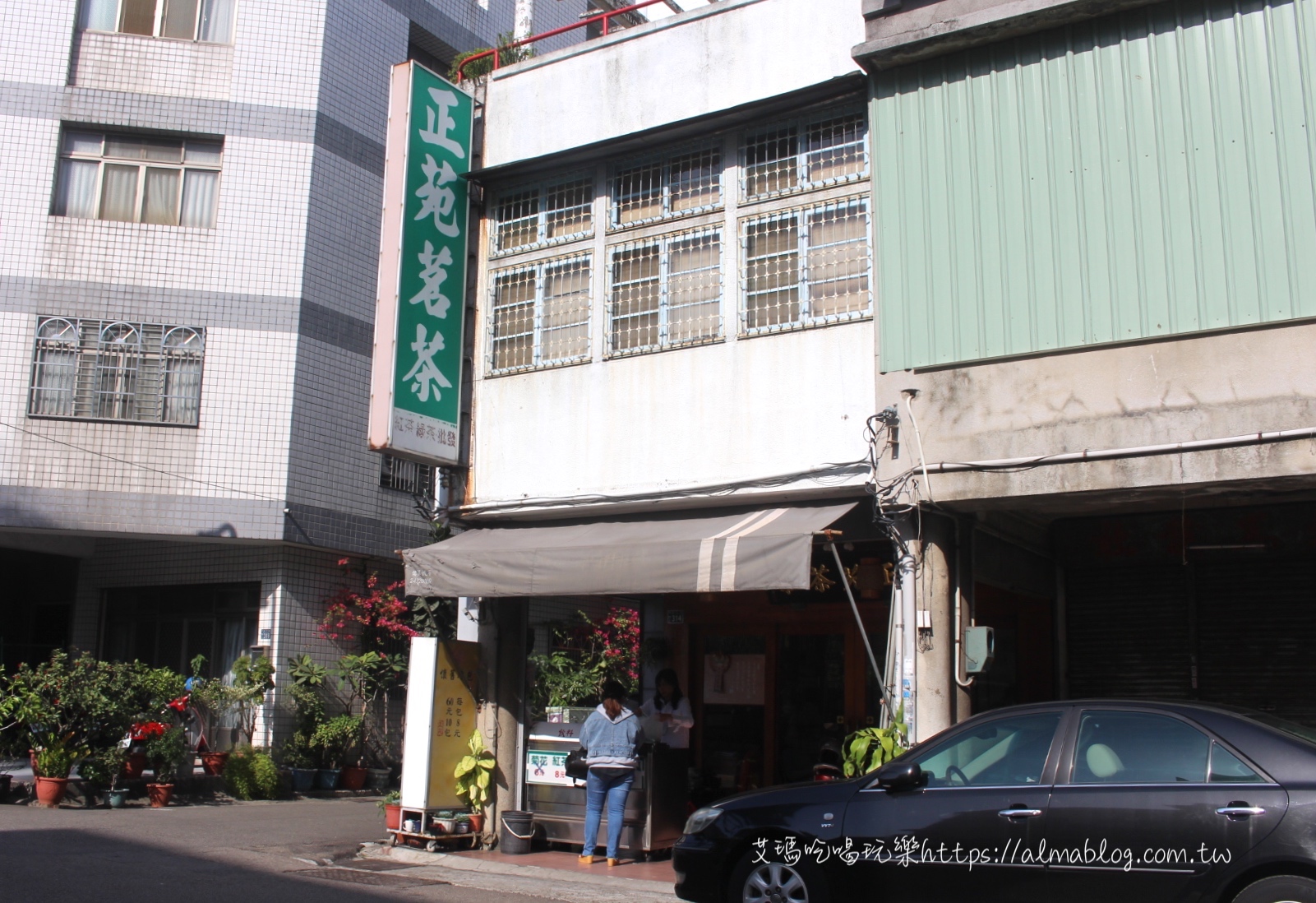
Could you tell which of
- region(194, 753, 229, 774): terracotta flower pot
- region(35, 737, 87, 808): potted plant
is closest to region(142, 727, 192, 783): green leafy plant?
region(35, 737, 87, 808): potted plant

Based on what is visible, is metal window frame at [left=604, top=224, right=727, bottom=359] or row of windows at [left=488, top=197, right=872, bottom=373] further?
metal window frame at [left=604, top=224, right=727, bottom=359]

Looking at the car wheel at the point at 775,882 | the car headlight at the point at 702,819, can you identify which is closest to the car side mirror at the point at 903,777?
the car wheel at the point at 775,882

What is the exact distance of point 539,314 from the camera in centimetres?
1174

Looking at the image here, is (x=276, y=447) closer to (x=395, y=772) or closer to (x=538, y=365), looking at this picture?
(x=395, y=772)

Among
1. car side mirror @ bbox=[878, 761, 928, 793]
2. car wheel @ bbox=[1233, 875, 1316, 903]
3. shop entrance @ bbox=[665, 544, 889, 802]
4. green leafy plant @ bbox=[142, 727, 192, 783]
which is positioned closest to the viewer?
car wheel @ bbox=[1233, 875, 1316, 903]

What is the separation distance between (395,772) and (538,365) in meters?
10.1

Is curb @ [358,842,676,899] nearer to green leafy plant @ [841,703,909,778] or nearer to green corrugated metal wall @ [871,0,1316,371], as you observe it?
green leafy plant @ [841,703,909,778]

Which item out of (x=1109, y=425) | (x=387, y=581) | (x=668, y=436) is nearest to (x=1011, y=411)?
(x=1109, y=425)

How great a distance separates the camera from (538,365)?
1158 centimetres

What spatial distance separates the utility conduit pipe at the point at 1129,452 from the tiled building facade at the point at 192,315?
11414mm

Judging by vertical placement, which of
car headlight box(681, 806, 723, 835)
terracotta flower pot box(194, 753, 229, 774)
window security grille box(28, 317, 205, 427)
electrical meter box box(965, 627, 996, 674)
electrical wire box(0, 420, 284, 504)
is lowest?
terracotta flower pot box(194, 753, 229, 774)

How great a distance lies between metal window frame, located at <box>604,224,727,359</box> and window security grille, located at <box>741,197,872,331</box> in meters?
0.23

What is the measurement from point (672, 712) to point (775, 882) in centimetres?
448

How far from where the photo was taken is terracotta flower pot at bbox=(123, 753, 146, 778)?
14.9 m
